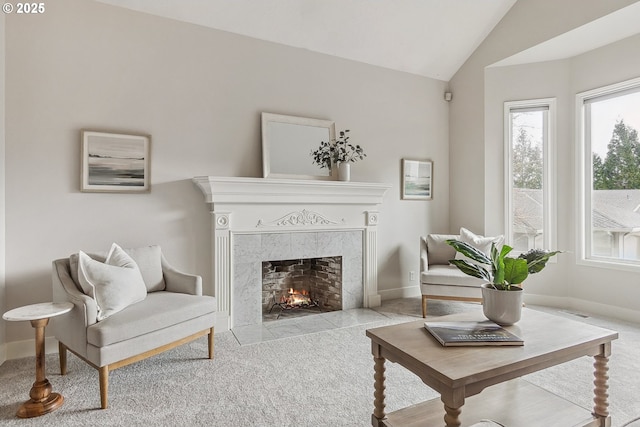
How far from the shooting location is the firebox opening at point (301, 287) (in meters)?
3.90

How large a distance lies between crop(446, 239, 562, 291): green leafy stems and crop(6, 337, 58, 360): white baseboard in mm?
3153

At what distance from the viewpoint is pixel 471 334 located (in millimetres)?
1672

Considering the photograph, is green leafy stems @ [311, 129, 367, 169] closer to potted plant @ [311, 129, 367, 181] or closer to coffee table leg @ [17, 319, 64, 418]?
potted plant @ [311, 129, 367, 181]

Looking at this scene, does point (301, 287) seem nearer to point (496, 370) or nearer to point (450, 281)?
point (450, 281)

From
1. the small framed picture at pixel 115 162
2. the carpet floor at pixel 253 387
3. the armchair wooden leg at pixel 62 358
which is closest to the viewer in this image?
the carpet floor at pixel 253 387

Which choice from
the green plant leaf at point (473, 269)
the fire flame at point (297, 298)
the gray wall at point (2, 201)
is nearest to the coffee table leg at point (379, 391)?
the green plant leaf at point (473, 269)

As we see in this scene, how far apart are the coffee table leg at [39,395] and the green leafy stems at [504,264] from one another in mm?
2357

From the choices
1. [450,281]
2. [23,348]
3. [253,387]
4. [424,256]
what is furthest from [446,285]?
[23,348]

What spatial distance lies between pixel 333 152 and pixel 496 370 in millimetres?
2907

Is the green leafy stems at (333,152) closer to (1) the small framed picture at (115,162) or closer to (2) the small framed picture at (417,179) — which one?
(2) the small framed picture at (417,179)

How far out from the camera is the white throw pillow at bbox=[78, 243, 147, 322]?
87.4 inches

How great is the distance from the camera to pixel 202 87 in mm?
3361

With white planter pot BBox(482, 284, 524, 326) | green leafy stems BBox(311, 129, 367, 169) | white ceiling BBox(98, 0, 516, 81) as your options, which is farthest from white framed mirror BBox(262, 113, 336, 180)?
white planter pot BBox(482, 284, 524, 326)

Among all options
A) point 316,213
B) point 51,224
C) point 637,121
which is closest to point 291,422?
point 316,213
